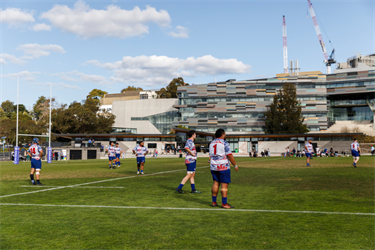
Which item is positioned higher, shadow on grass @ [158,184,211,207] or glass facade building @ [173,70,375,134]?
glass facade building @ [173,70,375,134]

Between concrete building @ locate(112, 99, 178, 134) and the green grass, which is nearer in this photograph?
the green grass

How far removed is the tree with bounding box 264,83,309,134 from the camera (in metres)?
84.6

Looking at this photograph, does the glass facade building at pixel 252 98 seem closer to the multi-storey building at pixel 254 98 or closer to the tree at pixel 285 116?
the multi-storey building at pixel 254 98

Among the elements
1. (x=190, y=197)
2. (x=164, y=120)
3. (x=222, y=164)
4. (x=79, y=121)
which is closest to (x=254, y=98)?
(x=164, y=120)

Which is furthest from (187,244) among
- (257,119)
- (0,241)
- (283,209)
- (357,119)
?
(357,119)

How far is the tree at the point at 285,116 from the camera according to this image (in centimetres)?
8456

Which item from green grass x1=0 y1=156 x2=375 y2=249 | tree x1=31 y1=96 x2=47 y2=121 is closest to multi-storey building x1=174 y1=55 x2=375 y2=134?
tree x1=31 y1=96 x2=47 y2=121

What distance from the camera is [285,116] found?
282 ft

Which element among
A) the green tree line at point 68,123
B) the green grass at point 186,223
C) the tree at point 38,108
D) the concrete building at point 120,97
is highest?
the concrete building at point 120,97

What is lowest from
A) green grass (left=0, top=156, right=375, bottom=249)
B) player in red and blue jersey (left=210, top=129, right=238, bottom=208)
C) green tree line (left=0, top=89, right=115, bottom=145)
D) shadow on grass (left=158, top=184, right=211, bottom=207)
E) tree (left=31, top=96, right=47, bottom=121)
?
shadow on grass (left=158, top=184, right=211, bottom=207)

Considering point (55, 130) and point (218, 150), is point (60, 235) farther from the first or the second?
point (55, 130)

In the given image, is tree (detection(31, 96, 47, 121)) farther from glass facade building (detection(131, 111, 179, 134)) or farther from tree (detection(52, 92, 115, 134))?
glass facade building (detection(131, 111, 179, 134))

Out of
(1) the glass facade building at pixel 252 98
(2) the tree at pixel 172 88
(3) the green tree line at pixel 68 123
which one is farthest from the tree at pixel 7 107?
(1) the glass facade building at pixel 252 98

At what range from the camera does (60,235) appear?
566cm
